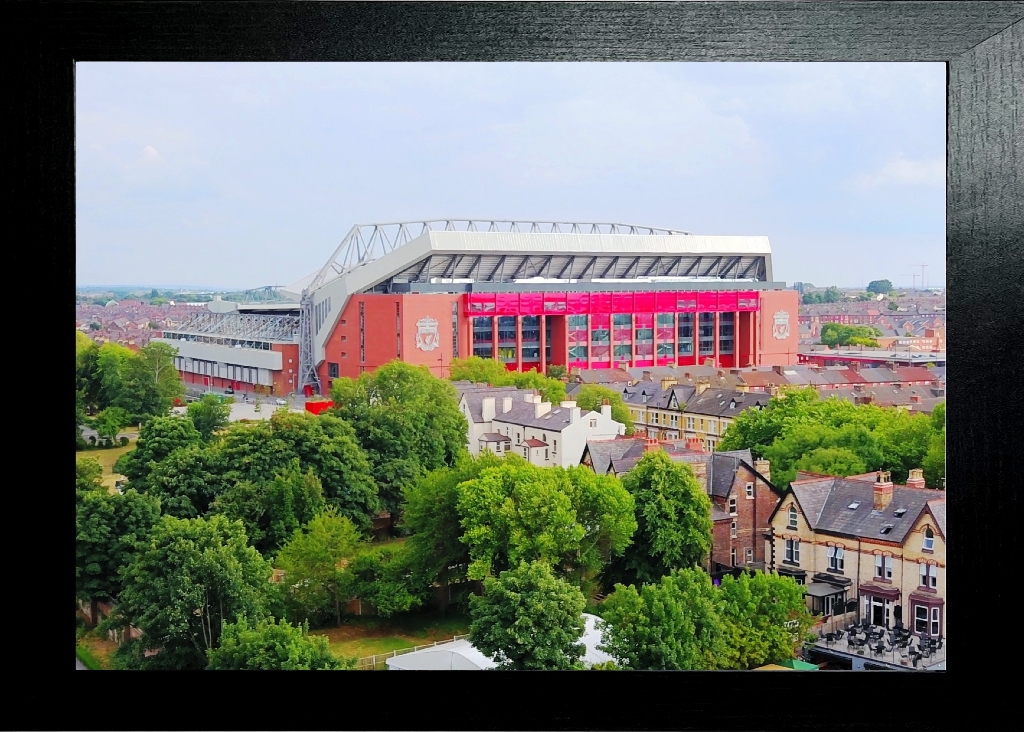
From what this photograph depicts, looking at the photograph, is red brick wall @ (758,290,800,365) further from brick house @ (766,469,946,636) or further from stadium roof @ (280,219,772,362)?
brick house @ (766,469,946,636)

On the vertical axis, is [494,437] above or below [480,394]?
below

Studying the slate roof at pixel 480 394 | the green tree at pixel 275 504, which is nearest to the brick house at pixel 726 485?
the slate roof at pixel 480 394

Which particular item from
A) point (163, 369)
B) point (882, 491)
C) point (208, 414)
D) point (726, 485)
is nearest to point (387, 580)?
point (208, 414)

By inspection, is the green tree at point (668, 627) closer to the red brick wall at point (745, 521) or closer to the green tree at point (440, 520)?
the red brick wall at point (745, 521)

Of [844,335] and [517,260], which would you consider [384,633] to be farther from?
[844,335]

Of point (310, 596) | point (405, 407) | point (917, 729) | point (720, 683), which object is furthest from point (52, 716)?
point (917, 729)

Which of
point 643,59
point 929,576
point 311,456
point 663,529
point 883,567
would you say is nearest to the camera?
point 643,59

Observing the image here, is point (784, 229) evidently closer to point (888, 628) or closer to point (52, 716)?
point (888, 628)
